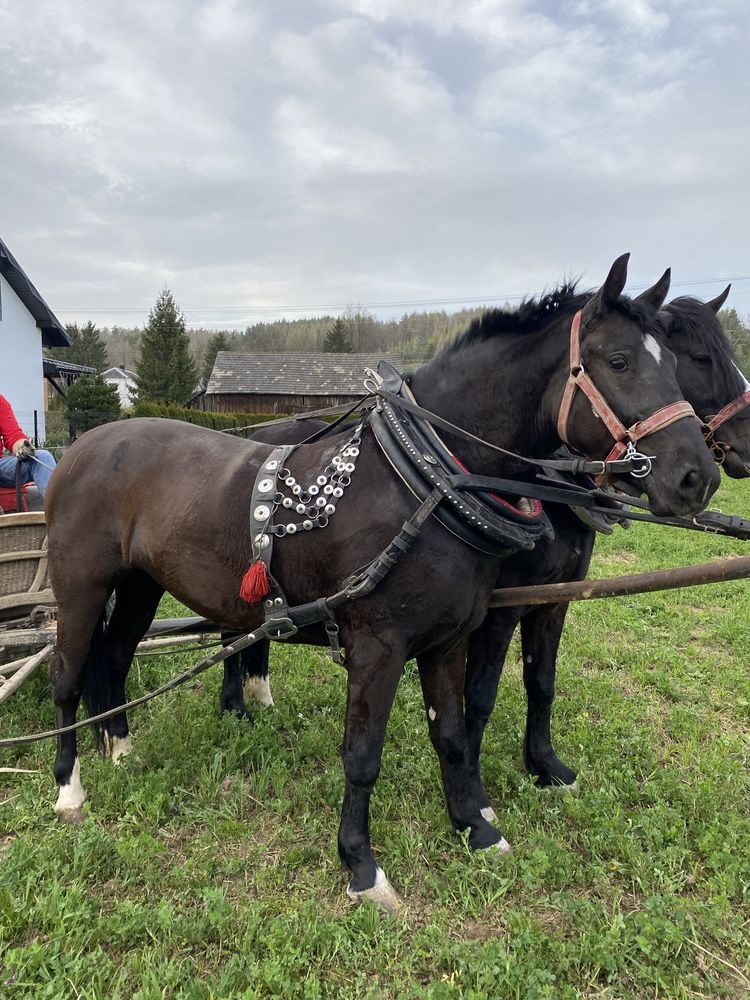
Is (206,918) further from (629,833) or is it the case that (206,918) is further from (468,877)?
(629,833)

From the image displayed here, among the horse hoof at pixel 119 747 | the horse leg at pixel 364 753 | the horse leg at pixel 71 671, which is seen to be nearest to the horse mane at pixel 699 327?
the horse leg at pixel 364 753

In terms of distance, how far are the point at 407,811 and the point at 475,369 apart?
2.01m

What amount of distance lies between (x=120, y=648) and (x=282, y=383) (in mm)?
32061

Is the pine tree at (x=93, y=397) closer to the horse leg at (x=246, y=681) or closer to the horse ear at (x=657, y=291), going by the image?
the horse leg at (x=246, y=681)

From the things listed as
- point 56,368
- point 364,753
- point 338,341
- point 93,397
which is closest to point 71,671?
point 364,753

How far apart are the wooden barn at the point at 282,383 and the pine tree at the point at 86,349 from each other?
22498 mm

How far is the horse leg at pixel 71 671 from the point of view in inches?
113

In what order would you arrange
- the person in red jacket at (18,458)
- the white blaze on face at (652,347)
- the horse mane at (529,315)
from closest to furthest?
the white blaze on face at (652,347) → the horse mane at (529,315) → the person in red jacket at (18,458)

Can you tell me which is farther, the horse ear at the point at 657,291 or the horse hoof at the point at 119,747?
the horse hoof at the point at 119,747

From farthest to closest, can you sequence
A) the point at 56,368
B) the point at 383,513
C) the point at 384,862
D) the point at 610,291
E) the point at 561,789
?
the point at 56,368, the point at 561,789, the point at 384,862, the point at 383,513, the point at 610,291

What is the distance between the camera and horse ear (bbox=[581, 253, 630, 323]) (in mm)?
1968

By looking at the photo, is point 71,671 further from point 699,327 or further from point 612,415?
point 699,327

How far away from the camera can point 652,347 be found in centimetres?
203

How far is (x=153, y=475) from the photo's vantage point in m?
2.72
